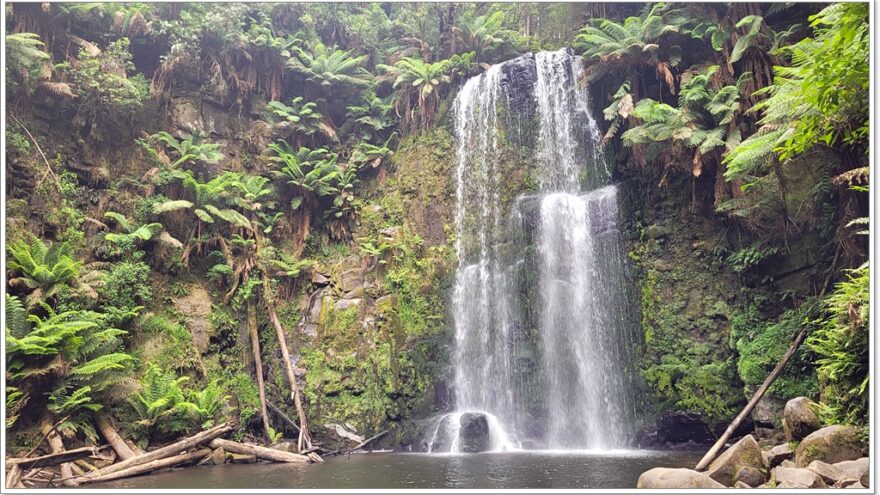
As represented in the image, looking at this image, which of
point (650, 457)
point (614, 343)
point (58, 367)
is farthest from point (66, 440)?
point (614, 343)

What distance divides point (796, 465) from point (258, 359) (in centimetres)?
1032

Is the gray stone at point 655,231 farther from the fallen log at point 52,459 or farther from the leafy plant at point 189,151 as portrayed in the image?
the fallen log at point 52,459

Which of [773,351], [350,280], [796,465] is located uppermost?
[350,280]

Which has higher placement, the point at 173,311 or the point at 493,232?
the point at 493,232

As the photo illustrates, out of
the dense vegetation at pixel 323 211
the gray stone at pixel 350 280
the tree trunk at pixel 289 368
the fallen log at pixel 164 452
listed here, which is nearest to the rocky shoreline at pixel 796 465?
the dense vegetation at pixel 323 211

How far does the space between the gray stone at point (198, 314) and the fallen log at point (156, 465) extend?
3368mm

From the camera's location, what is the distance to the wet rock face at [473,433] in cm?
1138

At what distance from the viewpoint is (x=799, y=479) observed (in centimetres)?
562

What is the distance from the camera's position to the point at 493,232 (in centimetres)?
1509

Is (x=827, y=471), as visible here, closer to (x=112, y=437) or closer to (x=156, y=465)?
(x=156, y=465)

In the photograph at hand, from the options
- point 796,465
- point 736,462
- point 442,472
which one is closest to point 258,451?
point 442,472

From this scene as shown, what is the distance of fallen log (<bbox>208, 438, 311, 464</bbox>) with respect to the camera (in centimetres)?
1006

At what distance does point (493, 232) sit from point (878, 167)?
919 cm

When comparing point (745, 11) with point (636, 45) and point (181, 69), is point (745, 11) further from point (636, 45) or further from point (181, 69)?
point (181, 69)
